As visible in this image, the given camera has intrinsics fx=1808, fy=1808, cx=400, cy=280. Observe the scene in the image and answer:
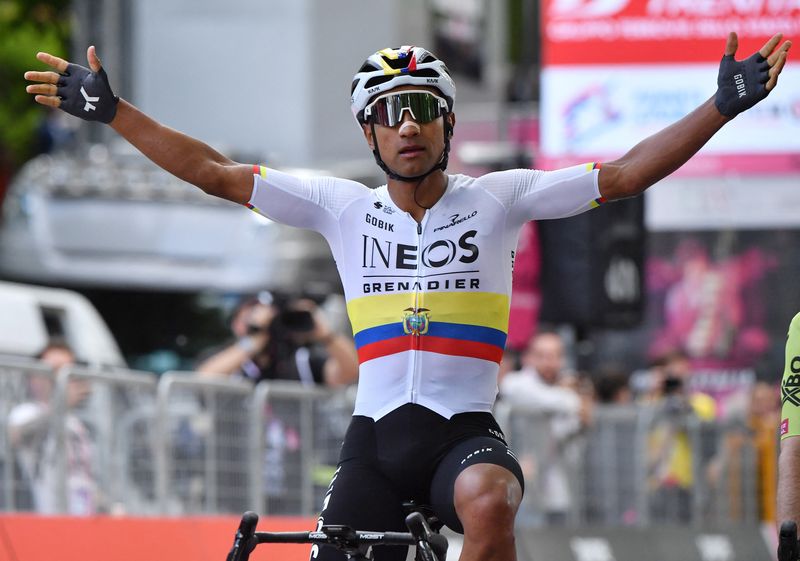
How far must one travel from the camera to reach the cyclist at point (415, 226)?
6.44m

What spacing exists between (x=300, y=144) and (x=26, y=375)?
11.0 metres

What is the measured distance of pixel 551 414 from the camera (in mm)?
13352

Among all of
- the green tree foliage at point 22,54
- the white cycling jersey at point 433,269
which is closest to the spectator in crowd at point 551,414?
the white cycling jersey at point 433,269

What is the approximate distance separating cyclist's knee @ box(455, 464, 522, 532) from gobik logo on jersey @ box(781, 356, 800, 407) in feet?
3.61

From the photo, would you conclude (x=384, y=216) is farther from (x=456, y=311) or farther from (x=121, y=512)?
(x=121, y=512)

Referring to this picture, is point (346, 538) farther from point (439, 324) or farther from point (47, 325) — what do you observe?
point (47, 325)

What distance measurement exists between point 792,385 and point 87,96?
9.20ft

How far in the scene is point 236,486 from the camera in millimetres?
11367

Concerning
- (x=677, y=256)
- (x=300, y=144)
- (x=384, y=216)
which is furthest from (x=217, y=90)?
(x=384, y=216)

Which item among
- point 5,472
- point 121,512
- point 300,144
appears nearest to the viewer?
point 5,472

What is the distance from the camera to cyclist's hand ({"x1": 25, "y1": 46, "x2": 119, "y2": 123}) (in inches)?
266

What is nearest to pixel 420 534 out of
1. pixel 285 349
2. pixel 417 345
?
pixel 417 345

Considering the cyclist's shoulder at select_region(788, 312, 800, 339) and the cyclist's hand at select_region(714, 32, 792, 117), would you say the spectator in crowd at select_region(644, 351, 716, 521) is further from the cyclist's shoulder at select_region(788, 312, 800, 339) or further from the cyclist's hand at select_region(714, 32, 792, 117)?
the cyclist's hand at select_region(714, 32, 792, 117)

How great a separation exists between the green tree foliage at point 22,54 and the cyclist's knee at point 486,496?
20087 mm
